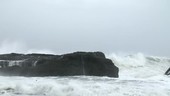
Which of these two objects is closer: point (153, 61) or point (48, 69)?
point (48, 69)

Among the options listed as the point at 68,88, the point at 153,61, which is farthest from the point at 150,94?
the point at 153,61

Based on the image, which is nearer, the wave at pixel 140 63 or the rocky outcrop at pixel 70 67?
the rocky outcrop at pixel 70 67

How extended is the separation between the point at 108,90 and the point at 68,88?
7.05 feet

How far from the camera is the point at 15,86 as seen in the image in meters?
22.3

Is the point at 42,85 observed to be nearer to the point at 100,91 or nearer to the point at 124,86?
the point at 100,91

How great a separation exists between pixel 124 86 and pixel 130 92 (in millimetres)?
1853

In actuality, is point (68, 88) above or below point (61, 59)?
below

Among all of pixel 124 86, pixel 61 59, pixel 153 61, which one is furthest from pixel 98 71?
pixel 153 61

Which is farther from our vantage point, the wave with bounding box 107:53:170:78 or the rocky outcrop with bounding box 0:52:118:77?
the wave with bounding box 107:53:170:78

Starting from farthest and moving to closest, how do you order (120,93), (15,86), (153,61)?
(153,61), (15,86), (120,93)

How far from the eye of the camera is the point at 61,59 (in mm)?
30516

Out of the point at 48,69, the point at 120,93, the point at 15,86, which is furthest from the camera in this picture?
the point at 48,69

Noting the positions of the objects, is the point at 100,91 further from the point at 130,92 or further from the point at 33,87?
the point at 33,87

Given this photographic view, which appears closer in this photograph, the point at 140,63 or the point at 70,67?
the point at 70,67
